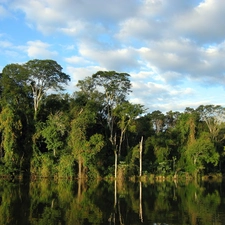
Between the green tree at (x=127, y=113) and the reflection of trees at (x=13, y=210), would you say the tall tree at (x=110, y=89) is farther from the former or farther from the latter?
the reflection of trees at (x=13, y=210)

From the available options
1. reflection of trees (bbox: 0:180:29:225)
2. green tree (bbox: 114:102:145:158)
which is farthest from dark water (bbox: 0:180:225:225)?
green tree (bbox: 114:102:145:158)

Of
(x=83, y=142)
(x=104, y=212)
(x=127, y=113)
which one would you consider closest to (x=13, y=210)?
(x=104, y=212)

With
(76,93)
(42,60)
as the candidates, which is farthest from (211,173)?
(42,60)

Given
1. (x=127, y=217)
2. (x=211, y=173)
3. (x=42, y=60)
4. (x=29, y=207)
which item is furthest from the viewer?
(x=211, y=173)

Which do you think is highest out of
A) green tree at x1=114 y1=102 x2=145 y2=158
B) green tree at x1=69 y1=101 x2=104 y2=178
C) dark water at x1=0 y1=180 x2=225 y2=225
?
green tree at x1=114 y1=102 x2=145 y2=158

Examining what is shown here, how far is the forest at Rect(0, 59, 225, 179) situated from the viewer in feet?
118

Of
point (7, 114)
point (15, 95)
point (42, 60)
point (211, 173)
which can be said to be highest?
point (42, 60)

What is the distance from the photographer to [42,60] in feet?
124

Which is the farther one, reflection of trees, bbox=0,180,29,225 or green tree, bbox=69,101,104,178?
green tree, bbox=69,101,104,178

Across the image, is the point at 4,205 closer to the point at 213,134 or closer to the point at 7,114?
the point at 7,114

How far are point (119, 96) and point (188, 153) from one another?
12.0m

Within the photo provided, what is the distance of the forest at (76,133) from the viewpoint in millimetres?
36000

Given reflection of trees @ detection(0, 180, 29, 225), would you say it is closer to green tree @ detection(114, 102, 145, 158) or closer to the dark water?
the dark water

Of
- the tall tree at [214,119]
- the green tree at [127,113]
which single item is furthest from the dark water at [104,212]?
the tall tree at [214,119]
